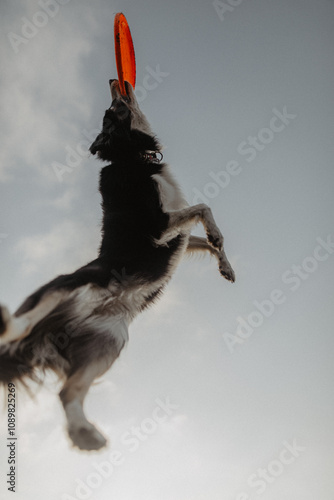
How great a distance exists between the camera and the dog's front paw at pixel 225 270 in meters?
4.70

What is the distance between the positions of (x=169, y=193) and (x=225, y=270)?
40.4 inches

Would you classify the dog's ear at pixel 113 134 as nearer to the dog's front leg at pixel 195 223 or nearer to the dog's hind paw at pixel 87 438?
the dog's front leg at pixel 195 223

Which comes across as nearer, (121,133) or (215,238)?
(215,238)

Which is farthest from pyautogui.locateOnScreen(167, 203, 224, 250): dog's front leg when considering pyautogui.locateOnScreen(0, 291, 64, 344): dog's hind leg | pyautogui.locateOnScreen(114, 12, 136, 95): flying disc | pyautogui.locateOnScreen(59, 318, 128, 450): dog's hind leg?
pyautogui.locateOnScreen(114, 12, 136, 95): flying disc

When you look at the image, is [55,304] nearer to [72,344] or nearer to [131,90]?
[72,344]

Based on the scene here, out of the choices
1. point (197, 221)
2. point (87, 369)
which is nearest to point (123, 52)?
point (197, 221)

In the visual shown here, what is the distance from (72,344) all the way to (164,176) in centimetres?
205

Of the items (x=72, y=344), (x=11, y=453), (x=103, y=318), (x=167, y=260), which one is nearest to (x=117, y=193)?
(x=167, y=260)

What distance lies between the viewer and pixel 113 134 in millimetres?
4898

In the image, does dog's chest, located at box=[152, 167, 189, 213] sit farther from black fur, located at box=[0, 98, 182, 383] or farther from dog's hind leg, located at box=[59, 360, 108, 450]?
dog's hind leg, located at box=[59, 360, 108, 450]

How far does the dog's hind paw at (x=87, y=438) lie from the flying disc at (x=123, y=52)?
3.34 m

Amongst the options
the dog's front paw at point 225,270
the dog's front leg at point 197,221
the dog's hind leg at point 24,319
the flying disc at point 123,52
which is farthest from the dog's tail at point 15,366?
the flying disc at point 123,52

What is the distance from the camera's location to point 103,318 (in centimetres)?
422

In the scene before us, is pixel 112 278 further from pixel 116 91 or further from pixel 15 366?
pixel 116 91
